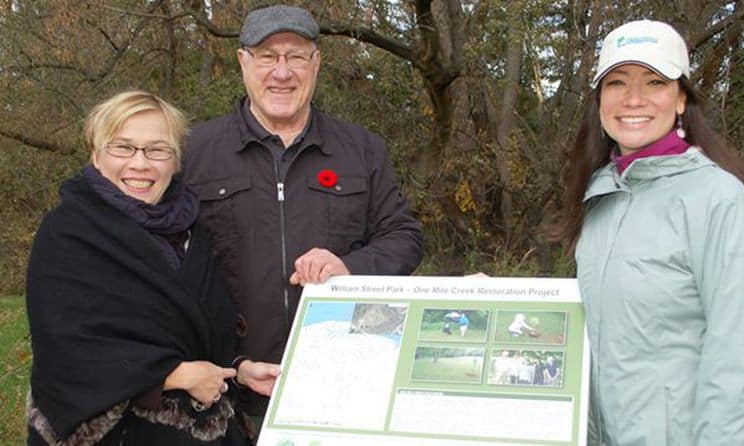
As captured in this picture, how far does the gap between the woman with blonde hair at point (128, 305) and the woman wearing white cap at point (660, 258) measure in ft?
4.13

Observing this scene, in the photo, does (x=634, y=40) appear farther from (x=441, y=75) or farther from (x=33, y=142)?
(x=33, y=142)

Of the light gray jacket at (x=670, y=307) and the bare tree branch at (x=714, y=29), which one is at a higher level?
the bare tree branch at (x=714, y=29)

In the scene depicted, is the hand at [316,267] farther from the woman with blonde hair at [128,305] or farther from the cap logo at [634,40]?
the cap logo at [634,40]

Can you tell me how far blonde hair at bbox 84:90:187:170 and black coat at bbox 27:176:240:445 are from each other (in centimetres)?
19

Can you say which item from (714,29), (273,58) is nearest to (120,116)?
(273,58)

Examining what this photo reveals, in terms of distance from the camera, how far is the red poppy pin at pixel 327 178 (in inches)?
140

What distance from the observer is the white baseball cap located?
2670 mm

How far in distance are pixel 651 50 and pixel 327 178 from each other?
1436 millimetres

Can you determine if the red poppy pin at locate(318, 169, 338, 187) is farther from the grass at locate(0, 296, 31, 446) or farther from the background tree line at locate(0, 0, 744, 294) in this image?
the background tree line at locate(0, 0, 744, 294)

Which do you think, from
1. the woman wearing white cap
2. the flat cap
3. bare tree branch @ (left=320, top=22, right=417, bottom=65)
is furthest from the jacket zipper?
bare tree branch @ (left=320, top=22, right=417, bottom=65)

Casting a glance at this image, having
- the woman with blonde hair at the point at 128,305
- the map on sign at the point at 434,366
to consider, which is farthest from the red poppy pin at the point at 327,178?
the woman with blonde hair at the point at 128,305

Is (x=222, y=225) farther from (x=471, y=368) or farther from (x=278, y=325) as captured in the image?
(x=471, y=368)

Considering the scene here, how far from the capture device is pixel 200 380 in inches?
116

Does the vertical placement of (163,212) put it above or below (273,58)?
below
